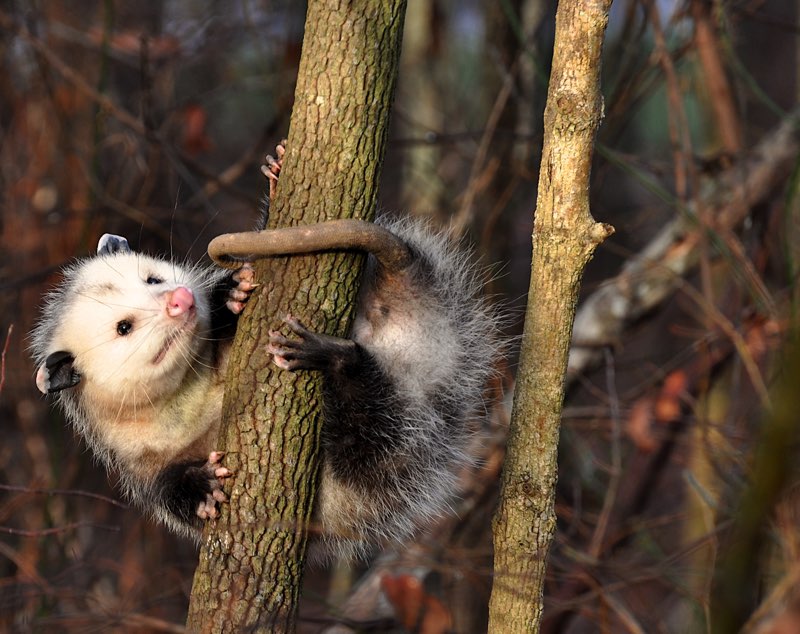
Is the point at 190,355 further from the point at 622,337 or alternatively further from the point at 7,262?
the point at 7,262

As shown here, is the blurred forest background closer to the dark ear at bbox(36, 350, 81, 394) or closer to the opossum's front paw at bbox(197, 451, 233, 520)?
the dark ear at bbox(36, 350, 81, 394)

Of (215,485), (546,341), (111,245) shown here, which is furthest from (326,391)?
(111,245)

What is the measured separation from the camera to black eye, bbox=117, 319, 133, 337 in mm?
2246

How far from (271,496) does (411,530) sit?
0.80 metres

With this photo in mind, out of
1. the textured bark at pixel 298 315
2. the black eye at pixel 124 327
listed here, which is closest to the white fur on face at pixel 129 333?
the black eye at pixel 124 327

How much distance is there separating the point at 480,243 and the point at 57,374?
221cm

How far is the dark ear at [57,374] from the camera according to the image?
7.30 feet

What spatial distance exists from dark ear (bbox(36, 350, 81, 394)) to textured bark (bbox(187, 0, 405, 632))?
62 cm

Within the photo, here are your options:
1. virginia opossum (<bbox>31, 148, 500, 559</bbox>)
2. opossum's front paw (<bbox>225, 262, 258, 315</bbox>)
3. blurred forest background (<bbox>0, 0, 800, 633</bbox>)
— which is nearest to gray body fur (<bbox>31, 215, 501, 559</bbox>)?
virginia opossum (<bbox>31, 148, 500, 559</bbox>)

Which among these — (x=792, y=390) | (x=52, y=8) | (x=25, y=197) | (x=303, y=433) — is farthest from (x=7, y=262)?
(x=792, y=390)

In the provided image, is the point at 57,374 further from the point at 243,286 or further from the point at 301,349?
the point at 301,349

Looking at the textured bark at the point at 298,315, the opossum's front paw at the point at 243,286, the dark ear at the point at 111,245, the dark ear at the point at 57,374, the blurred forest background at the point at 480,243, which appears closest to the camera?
the textured bark at the point at 298,315

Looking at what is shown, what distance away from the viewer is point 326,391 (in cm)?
203

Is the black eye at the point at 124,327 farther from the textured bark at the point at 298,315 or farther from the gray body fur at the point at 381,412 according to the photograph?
the textured bark at the point at 298,315
